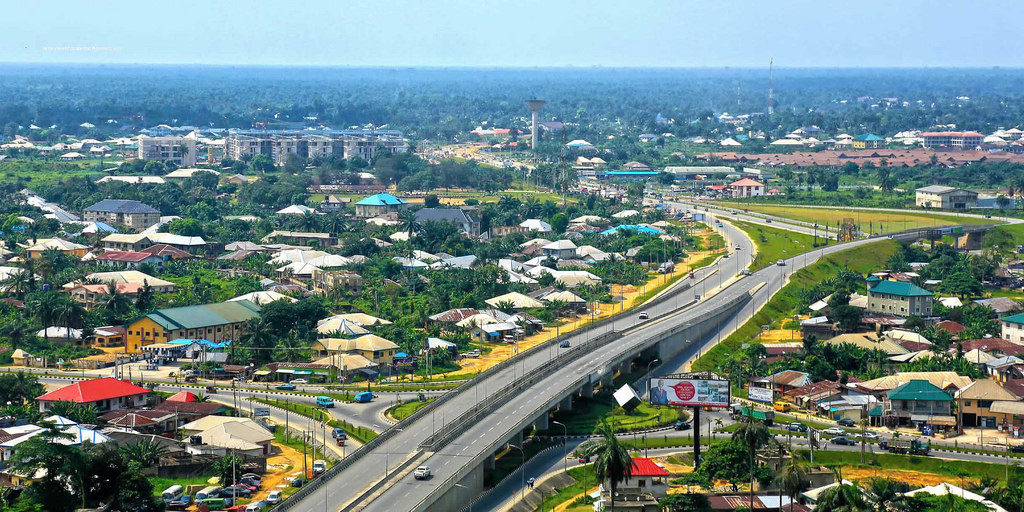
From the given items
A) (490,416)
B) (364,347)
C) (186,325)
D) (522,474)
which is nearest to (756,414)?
(490,416)

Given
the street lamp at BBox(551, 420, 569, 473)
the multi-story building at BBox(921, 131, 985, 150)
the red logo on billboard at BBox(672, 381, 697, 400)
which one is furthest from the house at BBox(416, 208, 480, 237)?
the multi-story building at BBox(921, 131, 985, 150)

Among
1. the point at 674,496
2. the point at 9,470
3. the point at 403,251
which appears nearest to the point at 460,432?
the point at 674,496

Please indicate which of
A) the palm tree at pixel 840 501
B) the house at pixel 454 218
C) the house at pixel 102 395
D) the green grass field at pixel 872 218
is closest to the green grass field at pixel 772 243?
the green grass field at pixel 872 218

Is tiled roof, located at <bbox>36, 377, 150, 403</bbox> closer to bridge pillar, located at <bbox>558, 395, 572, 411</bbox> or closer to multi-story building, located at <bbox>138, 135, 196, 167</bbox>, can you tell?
bridge pillar, located at <bbox>558, 395, 572, 411</bbox>

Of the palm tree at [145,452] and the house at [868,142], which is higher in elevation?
the palm tree at [145,452]

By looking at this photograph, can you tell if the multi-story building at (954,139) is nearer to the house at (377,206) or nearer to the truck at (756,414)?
the house at (377,206)

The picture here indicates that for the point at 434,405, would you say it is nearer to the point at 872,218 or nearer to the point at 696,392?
the point at 696,392

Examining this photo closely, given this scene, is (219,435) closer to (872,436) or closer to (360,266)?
(872,436)
